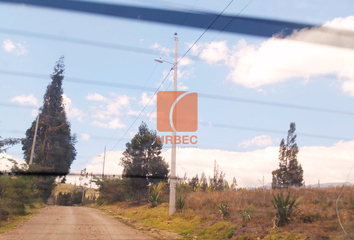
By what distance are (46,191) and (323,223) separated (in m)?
16.7

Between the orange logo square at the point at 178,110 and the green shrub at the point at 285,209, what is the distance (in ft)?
20.0

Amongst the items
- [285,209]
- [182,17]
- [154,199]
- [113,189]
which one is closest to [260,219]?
[285,209]

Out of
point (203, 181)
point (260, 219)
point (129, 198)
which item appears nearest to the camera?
point (260, 219)

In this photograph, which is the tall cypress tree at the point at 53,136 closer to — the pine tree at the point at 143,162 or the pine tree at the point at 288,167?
the pine tree at the point at 143,162

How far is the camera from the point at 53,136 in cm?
2269

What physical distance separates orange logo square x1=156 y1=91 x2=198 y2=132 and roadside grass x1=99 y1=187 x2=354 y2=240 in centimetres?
386

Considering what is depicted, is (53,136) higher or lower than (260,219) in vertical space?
higher

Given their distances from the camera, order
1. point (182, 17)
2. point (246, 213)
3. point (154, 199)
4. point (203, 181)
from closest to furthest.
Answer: point (182, 17) < point (246, 213) < point (154, 199) < point (203, 181)

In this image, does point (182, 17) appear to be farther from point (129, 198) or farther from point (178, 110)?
point (129, 198)

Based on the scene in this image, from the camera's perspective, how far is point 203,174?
23000 mm

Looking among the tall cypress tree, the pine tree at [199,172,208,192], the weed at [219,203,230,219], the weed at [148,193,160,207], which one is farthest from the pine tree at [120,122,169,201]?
the weed at [219,203,230,219]

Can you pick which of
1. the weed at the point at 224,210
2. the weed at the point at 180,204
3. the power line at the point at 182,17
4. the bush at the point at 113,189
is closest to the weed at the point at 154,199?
the weed at the point at 180,204

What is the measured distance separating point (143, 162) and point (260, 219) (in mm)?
12612

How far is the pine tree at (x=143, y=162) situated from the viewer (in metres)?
20.9
